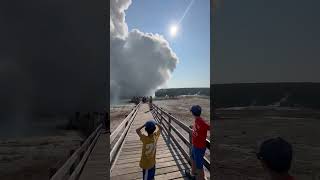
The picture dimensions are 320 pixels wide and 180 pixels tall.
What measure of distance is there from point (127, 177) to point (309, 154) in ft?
44.7

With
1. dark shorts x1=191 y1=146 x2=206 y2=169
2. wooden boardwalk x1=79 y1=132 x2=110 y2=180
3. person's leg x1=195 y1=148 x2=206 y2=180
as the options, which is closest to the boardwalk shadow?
person's leg x1=195 y1=148 x2=206 y2=180

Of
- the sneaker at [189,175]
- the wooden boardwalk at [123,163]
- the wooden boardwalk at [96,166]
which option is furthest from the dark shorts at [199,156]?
the wooden boardwalk at [96,166]

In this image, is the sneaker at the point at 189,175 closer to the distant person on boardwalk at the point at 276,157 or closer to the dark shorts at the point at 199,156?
the dark shorts at the point at 199,156

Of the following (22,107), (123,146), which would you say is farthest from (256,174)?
(22,107)

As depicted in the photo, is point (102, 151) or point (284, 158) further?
point (102, 151)

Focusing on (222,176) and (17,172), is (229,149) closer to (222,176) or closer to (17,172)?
(222,176)

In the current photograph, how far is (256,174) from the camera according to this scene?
11289mm

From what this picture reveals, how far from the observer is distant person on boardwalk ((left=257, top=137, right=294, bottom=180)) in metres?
2.01

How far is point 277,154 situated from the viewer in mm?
2000

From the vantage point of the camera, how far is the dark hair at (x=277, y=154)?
2.01 metres

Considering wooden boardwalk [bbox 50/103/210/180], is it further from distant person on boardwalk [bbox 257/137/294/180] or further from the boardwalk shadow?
distant person on boardwalk [bbox 257/137/294/180]

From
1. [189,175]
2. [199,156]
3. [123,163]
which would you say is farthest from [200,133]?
[123,163]

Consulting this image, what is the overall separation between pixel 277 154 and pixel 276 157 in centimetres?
2

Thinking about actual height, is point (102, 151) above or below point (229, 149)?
above
